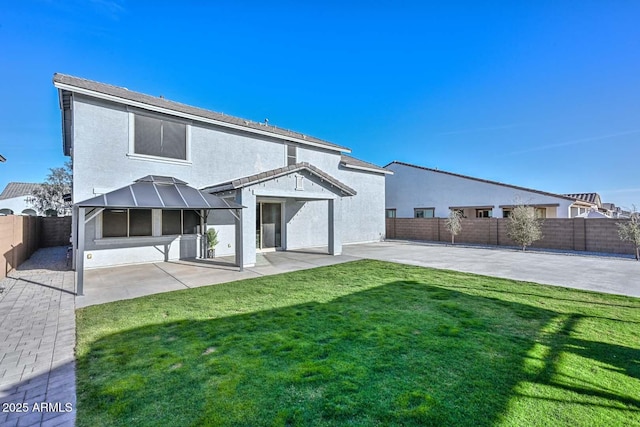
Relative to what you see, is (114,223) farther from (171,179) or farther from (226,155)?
(226,155)

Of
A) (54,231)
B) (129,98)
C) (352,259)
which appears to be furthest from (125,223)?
(54,231)

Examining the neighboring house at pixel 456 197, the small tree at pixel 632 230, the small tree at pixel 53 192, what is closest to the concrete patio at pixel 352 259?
the small tree at pixel 632 230

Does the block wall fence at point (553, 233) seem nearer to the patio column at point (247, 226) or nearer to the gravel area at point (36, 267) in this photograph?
the patio column at point (247, 226)

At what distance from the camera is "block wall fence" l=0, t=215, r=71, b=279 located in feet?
32.4

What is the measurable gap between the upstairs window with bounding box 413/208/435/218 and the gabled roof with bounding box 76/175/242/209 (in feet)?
69.7

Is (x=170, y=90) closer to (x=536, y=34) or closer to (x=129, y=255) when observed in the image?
(x=129, y=255)

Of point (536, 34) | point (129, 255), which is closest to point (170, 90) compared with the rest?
point (129, 255)

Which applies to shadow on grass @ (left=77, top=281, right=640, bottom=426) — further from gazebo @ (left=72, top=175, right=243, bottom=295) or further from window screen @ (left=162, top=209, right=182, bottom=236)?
window screen @ (left=162, top=209, right=182, bottom=236)

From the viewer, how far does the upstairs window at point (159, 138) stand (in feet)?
38.8

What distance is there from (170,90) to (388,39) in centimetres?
1375

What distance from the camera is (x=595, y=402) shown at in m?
3.12

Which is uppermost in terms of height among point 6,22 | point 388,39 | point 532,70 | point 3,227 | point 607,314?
point 388,39

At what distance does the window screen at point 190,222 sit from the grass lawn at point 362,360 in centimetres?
653

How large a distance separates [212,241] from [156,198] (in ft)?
14.4
